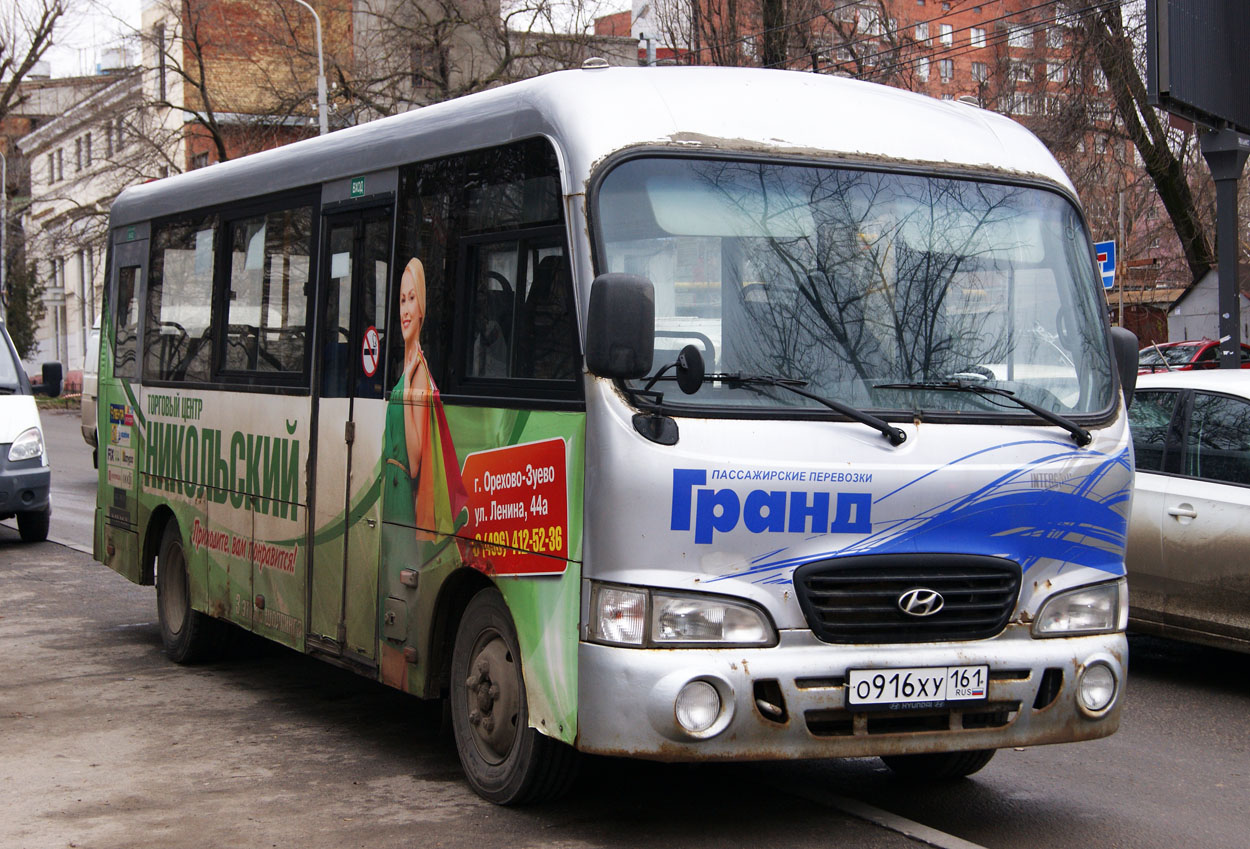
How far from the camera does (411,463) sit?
6.66 m

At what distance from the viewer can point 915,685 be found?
17.6 feet

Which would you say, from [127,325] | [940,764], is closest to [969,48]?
[127,325]

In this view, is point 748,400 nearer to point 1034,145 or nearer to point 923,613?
point 923,613

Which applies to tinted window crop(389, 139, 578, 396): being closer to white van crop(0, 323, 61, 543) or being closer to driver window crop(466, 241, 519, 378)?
driver window crop(466, 241, 519, 378)

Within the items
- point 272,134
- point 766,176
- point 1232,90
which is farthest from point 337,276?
point 272,134

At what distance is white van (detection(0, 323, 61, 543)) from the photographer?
15.3 meters

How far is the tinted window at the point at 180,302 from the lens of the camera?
30.3 ft

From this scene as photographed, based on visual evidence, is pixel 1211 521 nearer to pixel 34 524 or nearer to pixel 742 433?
pixel 742 433

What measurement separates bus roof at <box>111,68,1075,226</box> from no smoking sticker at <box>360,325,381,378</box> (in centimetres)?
87

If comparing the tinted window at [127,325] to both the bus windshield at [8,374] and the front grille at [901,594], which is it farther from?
the front grille at [901,594]

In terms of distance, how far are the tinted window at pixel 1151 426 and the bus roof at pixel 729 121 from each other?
10.5 ft

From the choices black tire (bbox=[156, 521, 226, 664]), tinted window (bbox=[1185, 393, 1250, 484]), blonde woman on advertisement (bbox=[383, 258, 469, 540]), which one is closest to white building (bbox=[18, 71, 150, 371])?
black tire (bbox=[156, 521, 226, 664])

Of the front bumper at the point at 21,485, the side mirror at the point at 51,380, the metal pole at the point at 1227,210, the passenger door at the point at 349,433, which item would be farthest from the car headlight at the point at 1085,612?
the side mirror at the point at 51,380

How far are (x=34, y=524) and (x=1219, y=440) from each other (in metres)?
11.9
